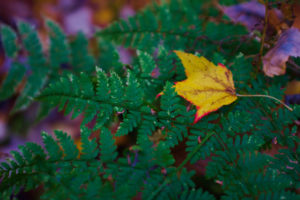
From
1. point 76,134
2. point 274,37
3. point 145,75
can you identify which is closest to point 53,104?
point 145,75

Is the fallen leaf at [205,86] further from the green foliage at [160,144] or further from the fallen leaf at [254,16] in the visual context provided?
the fallen leaf at [254,16]

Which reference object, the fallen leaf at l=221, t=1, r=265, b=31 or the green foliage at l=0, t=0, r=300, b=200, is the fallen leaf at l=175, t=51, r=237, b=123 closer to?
the green foliage at l=0, t=0, r=300, b=200

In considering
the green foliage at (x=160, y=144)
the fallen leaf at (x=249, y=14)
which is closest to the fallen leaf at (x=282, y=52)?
the green foliage at (x=160, y=144)

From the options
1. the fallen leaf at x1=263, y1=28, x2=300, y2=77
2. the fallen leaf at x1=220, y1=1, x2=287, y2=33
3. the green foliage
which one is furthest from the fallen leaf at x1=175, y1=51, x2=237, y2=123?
the fallen leaf at x1=220, y1=1, x2=287, y2=33

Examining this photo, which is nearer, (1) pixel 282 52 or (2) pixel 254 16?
(1) pixel 282 52

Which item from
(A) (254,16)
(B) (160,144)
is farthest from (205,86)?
(A) (254,16)

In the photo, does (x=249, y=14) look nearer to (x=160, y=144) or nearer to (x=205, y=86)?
(x=205, y=86)
